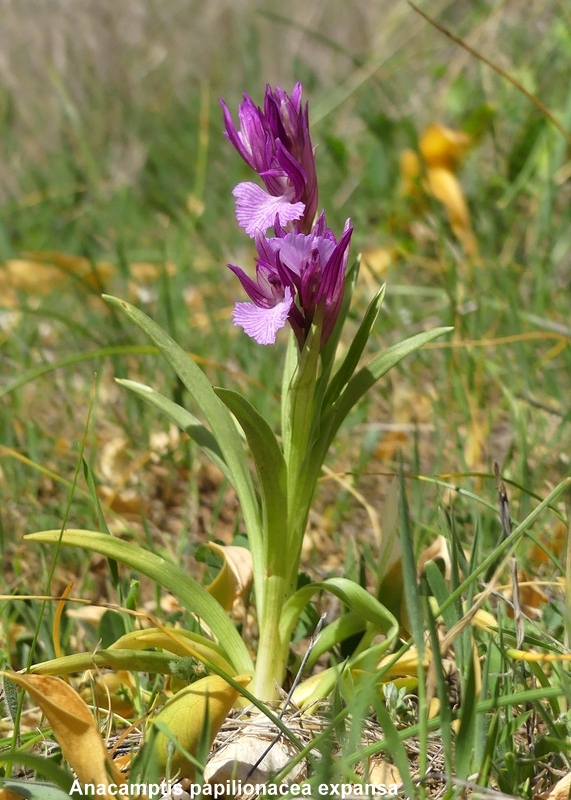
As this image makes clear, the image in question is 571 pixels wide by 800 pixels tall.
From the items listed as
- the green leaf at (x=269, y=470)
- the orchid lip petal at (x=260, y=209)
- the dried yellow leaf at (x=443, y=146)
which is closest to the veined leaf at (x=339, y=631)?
the green leaf at (x=269, y=470)

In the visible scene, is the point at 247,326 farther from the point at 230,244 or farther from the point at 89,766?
the point at 230,244

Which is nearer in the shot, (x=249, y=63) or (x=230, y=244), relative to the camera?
(x=230, y=244)

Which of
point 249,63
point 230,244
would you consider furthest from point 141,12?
point 230,244

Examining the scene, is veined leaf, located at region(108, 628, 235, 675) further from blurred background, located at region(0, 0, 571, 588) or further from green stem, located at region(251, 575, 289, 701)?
blurred background, located at region(0, 0, 571, 588)

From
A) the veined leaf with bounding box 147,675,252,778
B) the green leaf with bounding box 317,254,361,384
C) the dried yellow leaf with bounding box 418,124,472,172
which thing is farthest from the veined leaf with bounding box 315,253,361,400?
the dried yellow leaf with bounding box 418,124,472,172

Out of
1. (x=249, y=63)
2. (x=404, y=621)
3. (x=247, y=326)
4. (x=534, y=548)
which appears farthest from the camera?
(x=249, y=63)

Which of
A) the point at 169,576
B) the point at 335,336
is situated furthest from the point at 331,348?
the point at 169,576

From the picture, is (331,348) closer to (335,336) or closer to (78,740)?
(335,336)
